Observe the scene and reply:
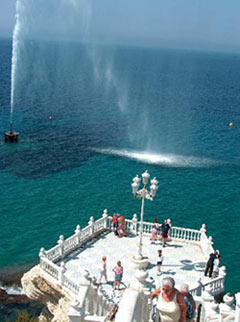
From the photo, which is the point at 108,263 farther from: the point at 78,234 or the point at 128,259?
the point at 78,234

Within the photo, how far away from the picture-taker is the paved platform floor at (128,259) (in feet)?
74.1

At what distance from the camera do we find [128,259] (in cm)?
2389

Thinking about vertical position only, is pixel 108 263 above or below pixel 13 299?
above

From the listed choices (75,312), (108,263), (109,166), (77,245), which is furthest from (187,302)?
(109,166)

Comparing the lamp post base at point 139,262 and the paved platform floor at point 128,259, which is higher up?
the lamp post base at point 139,262

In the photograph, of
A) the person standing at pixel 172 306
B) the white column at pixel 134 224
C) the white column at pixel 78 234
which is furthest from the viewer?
the white column at pixel 134 224

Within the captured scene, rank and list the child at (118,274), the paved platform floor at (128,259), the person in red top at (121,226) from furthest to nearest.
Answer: the person in red top at (121,226) < the paved platform floor at (128,259) < the child at (118,274)

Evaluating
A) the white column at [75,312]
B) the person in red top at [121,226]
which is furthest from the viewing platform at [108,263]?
the white column at [75,312]

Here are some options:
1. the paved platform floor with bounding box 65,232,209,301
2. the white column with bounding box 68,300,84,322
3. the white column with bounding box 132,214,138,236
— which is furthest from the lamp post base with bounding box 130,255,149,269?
the white column with bounding box 68,300,84,322

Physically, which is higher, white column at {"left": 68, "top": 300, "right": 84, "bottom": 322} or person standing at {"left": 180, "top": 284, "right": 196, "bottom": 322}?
person standing at {"left": 180, "top": 284, "right": 196, "bottom": 322}

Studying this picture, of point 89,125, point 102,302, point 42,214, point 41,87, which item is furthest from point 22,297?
point 41,87

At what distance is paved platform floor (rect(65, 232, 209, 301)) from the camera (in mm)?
22594

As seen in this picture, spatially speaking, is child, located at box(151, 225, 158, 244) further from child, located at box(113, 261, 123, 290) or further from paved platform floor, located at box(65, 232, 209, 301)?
child, located at box(113, 261, 123, 290)

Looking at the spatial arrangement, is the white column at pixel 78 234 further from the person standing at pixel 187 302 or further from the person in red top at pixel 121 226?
the person standing at pixel 187 302
